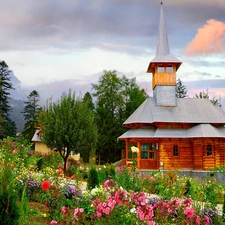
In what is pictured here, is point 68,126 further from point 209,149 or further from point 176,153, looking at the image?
point 209,149

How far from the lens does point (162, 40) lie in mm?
31688

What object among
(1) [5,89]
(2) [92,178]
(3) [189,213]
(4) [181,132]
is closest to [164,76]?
(4) [181,132]

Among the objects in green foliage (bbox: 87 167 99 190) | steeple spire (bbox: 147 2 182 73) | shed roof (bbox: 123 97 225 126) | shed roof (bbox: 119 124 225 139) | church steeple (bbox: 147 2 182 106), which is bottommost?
green foliage (bbox: 87 167 99 190)

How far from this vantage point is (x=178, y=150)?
89.5 ft

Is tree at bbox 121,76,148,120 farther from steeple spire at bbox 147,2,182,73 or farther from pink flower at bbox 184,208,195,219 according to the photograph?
pink flower at bbox 184,208,195,219

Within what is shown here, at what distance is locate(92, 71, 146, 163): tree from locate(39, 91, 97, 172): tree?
1367cm

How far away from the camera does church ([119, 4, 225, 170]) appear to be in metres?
26.5

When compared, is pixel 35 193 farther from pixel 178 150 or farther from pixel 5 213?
pixel 178 150

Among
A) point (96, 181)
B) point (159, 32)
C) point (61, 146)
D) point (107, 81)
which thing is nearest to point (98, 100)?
point (107, 81)

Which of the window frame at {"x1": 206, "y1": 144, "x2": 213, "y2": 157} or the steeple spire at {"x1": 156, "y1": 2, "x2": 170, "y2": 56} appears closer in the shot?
the window frame at {"x1": 206, "y1": 144, "x2": 213, "y2": 157}

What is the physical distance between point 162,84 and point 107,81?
10963 millimetres

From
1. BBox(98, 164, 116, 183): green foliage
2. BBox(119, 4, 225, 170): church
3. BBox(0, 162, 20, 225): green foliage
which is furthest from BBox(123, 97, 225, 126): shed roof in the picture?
BBox(0, 162, 20, 225): green foliage

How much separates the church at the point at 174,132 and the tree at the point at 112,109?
8776 mm

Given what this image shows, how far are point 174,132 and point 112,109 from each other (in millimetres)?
13475
